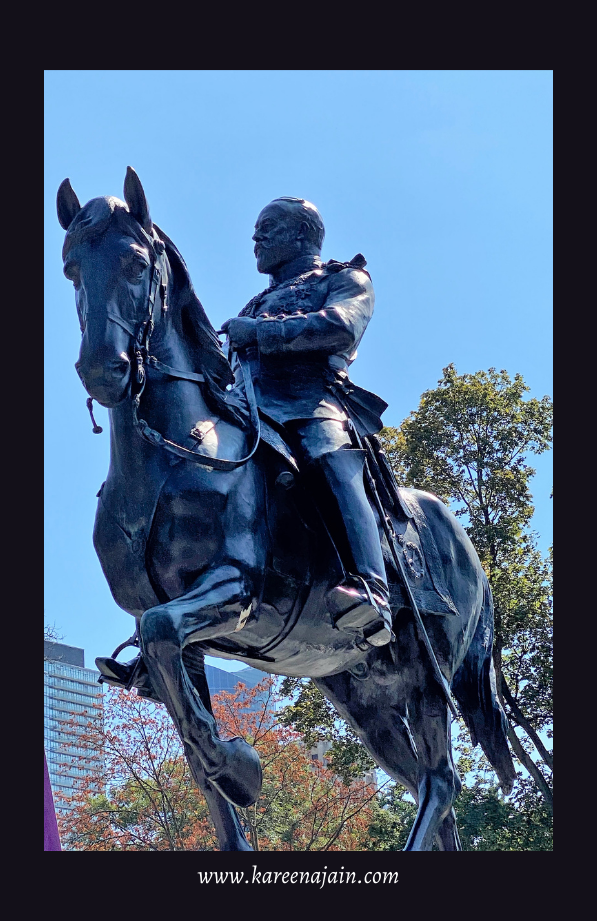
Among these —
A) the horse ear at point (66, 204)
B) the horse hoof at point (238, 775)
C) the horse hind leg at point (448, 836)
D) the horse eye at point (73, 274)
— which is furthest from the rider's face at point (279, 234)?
the horse hind leg at point (448, 836)

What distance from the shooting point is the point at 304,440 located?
724cm

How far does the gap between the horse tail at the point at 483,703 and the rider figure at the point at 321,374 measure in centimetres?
172

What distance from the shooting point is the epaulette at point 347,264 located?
802cm

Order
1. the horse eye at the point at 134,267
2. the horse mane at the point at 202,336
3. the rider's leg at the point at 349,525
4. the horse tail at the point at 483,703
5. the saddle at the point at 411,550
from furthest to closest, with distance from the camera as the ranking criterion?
the horse tail at the point at 483,703
the saddle at the point at 411,550
the horse mane at the point at 202,336
the rider's leg at the point at 349,525
the horse eye at the point at 134,267

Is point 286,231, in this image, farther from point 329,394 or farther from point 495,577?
point 495,577

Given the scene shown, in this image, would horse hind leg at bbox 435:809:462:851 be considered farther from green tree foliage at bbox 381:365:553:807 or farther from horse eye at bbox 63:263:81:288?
green tree foliage at bbox 381:365:553:807

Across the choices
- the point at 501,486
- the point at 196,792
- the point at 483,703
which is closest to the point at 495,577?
the point at 501,486

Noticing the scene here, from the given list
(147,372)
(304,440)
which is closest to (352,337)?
(304,440)

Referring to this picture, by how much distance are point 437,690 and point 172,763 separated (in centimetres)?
1523

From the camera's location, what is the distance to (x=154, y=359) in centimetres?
672

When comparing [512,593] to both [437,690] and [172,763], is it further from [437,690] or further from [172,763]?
[437,690]

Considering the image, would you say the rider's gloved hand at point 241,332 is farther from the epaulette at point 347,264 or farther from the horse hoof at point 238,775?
the horse hoof at point 238,775

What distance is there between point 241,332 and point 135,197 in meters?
1.24

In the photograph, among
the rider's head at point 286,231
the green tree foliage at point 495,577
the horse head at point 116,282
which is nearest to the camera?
the horse head at point 116,282
